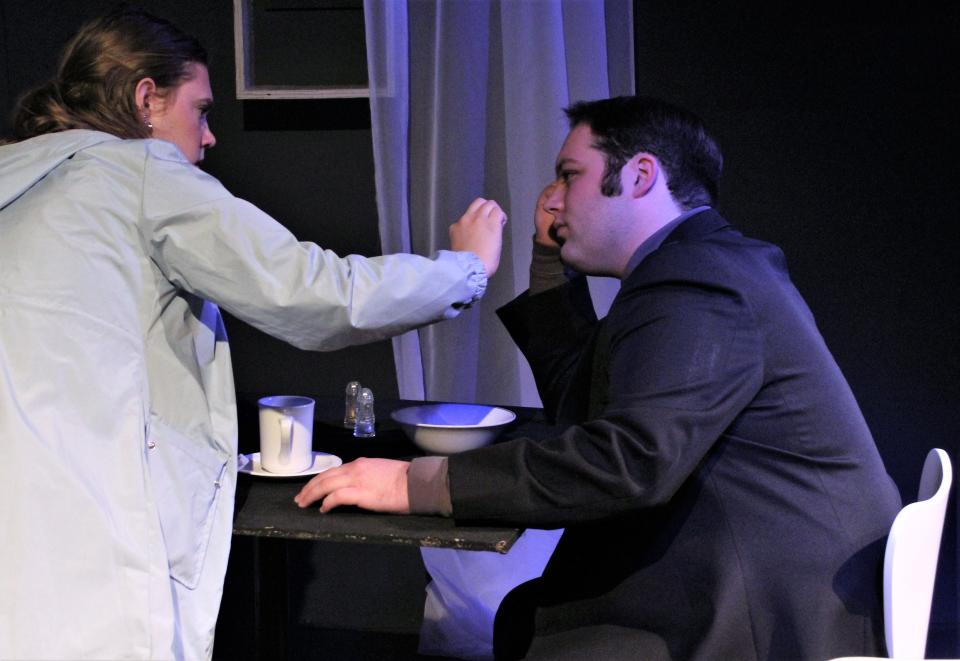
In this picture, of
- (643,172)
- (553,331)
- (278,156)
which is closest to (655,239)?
(643,172)

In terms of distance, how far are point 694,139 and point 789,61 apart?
0.99 meters

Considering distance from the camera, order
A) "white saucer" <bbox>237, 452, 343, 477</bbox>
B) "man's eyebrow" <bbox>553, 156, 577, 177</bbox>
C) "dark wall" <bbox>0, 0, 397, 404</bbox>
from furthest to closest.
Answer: "dark wall" <bbox>0, 0, 397, 404</bbox> < "man's eyebrow" <bbox>553, 156, 577, 177</bbox> < "white saucer" <bbox>237, 452, 343, 477</bbox>

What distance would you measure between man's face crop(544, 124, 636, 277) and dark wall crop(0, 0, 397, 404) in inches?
42.5

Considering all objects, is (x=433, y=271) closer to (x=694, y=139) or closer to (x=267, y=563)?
(x=694, y=139)

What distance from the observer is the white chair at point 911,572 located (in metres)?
1.22

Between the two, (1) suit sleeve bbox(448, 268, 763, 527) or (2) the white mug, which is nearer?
(1) suit sleeve bbox(448, 268, 763, 527)

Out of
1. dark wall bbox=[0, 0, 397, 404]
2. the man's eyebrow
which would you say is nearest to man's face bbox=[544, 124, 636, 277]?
the man's eyebrow

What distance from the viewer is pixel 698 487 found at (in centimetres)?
131

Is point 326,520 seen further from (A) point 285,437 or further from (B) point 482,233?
(B) point 482,233

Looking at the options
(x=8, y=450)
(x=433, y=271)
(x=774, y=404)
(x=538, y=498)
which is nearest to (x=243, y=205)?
(x=433, y=271)

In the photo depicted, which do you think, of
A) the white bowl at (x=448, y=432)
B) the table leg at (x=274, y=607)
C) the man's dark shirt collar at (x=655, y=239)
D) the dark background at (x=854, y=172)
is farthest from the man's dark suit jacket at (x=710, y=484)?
the dark background at (x=854, y=172)

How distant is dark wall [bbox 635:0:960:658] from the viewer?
94.7 inches

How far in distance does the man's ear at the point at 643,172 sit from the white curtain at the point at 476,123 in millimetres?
787

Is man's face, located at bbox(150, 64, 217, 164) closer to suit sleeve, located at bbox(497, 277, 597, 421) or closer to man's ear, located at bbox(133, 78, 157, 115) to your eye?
man's ear, located at bbox(133, 78, 157, 115)
